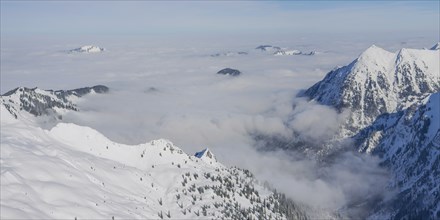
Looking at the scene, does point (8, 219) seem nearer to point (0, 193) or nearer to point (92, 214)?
point (0, 193)

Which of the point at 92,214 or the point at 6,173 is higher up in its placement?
the point at 6,173

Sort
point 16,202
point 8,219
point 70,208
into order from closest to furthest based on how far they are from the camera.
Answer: point 8,219, point 16,202, point 70,208

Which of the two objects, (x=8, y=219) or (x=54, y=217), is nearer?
(x=8, y=219)

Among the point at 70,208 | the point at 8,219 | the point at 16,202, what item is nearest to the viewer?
the point at 8,219

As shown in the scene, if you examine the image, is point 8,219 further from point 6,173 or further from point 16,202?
point 6,173

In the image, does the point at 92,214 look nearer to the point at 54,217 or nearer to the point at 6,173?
the point at 54,217

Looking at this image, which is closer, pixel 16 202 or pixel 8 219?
pixel 8 219

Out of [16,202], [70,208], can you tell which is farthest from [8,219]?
[70,208]

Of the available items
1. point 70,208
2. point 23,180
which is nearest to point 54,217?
point 70,208

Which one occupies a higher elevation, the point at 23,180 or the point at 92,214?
the point at 23,180
